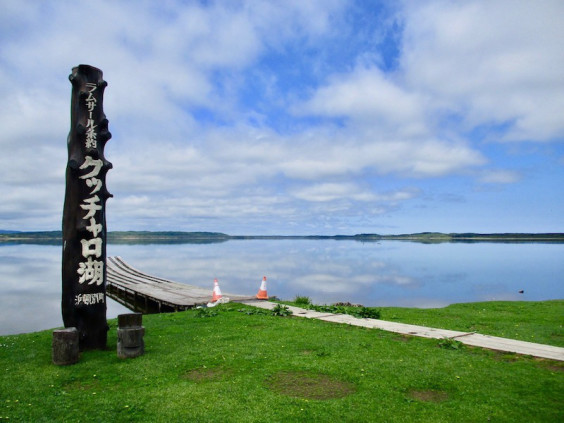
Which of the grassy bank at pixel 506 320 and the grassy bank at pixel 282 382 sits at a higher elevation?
the grassy bank at pixel 282 382

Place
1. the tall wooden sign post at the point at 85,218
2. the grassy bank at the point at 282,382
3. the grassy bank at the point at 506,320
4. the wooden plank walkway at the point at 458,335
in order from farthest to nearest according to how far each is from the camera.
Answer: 1. the grassy bank at the point at 506,320
2. the tall wooden sign post at the point at 85,218
3. the wooden plank walkway at the point at 458,335
4. the grassy bank at the point at 282,382

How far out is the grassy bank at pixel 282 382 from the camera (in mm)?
5574

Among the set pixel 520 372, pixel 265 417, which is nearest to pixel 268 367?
pixel 265 417

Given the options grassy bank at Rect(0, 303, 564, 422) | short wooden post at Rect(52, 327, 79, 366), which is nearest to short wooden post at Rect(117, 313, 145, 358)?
grassy bank at Rect(0, 303, 564, 422)

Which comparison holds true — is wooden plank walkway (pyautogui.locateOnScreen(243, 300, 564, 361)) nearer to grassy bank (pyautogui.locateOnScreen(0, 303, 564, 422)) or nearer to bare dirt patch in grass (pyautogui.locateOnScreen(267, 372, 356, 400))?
grassy bank (pyautogui.locateOnScreen(0, 303, 564, 422))

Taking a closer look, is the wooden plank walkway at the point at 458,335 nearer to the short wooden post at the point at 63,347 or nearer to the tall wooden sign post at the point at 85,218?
the tall wooden sign post at the point at 85,218

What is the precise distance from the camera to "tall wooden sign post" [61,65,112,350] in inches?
358

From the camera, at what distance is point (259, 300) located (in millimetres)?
17469

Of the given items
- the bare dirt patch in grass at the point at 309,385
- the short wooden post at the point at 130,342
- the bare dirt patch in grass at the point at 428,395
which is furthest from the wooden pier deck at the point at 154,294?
the bare dirt patch in grass at the point at 428,395

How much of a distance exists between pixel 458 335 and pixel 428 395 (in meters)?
4.18

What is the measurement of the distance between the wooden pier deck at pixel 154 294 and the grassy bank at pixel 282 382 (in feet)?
29.3

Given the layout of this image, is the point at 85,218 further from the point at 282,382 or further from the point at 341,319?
the point at 341,319

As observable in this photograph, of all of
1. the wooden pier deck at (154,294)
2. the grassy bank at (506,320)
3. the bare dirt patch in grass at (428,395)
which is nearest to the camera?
the bare dirt patch in grass at (428,395)

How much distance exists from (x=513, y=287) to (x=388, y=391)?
1255 inches
